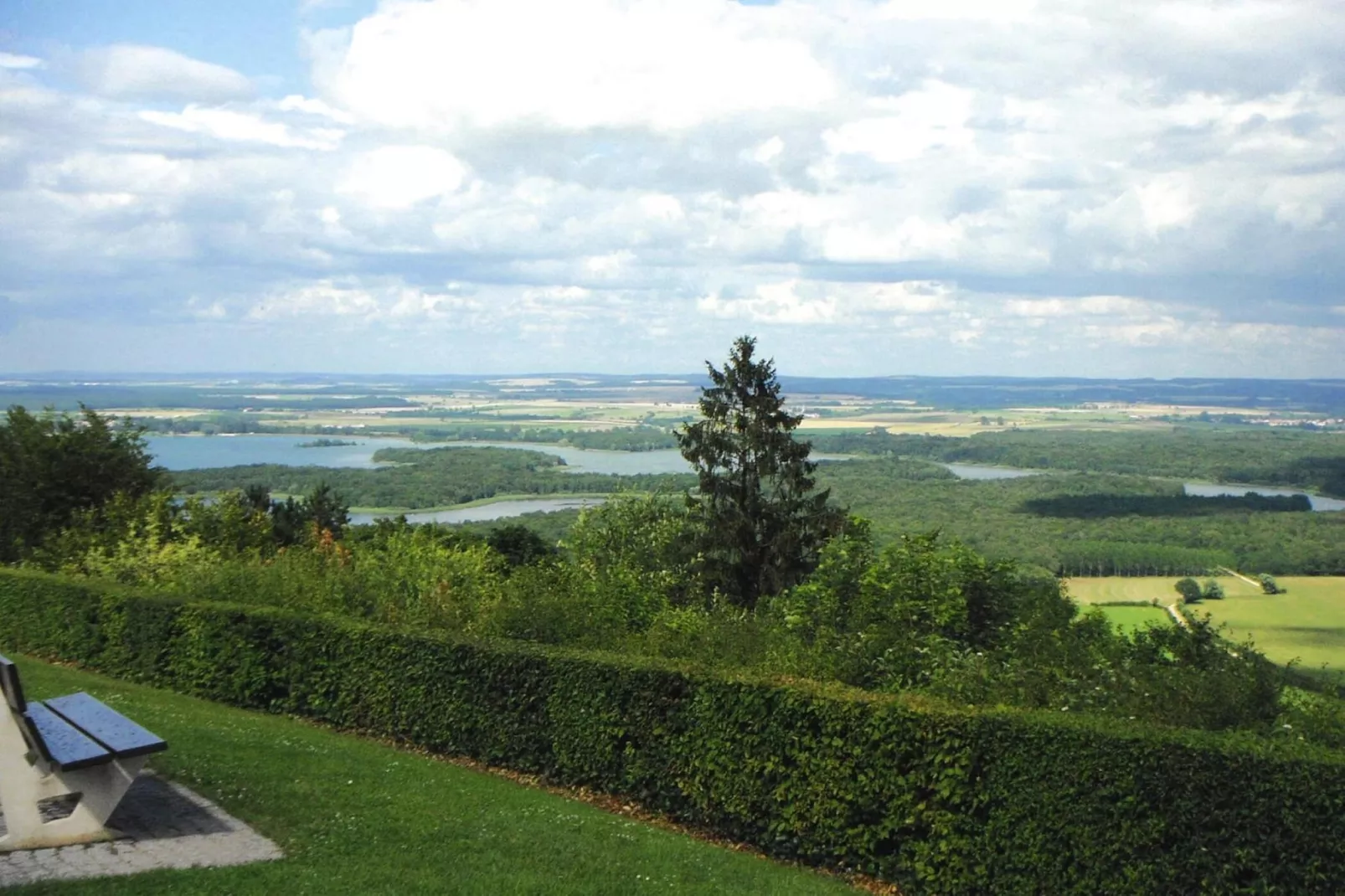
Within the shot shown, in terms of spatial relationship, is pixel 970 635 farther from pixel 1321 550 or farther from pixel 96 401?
pixel 96 401

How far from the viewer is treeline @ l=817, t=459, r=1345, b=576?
50062mm

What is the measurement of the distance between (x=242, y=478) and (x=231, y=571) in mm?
47997

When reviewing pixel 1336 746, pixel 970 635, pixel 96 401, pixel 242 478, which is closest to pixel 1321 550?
pixel 970 635

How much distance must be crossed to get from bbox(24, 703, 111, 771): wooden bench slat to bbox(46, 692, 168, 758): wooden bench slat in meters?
0.06

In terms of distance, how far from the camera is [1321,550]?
163 ft

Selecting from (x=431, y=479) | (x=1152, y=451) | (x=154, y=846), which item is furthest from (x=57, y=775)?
(x=1152, y=451)

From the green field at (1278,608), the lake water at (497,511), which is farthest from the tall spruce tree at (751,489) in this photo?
the lake water at (497,511)

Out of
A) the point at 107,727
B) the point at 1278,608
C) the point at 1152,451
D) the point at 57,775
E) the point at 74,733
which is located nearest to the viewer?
the point at 57,775

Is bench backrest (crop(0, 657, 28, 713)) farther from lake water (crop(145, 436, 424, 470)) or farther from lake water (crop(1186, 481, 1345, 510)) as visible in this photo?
lake water (crop(1186, 481, 1345, 510))

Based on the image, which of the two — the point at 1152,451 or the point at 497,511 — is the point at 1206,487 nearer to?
the point at 1152,451

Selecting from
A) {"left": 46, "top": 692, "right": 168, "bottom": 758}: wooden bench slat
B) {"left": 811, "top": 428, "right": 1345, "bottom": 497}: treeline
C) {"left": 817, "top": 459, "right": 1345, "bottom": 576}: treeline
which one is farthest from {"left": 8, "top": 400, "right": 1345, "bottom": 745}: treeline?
{"left": 811, "top": 428, "right": 1345, "bottom": 497}: treeline

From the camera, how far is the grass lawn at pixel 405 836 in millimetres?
8500

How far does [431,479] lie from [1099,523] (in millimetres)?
43218

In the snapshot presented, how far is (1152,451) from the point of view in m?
106
